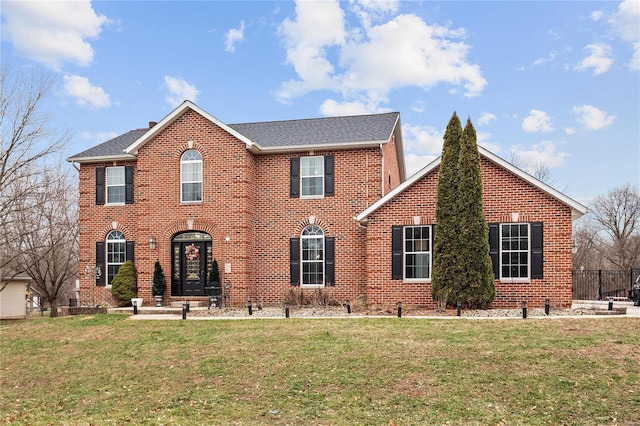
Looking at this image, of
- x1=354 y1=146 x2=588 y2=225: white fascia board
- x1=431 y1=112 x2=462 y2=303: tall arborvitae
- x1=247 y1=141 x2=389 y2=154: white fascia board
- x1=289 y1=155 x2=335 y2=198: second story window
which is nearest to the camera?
x1=431 y1=112 x2=462 y2=303: tall arborvitae

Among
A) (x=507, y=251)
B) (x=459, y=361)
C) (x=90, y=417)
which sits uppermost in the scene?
(x=507, y=251)

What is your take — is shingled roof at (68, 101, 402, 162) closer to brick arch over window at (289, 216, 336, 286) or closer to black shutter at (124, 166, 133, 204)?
black shutter at (124, 166, 133, 204)

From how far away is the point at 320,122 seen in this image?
76.5 ft

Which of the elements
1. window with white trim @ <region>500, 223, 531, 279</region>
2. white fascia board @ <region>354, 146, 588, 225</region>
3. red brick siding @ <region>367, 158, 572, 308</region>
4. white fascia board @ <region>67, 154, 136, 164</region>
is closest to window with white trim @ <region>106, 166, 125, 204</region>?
A: white fascia board @ <region>67, 154, 136, 164</region>

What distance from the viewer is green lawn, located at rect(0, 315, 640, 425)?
8609 millimetres

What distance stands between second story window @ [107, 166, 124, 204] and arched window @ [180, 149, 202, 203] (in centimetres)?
340

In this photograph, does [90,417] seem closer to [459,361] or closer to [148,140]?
[459,361]

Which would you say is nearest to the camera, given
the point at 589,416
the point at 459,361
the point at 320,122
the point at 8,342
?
the point at 589,416

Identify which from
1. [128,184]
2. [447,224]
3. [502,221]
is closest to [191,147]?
[128,184]

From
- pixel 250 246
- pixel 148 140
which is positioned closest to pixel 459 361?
pixel 250 246

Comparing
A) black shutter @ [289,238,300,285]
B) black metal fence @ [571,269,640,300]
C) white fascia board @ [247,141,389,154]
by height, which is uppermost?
white fascia board @ [247,141,389,154]

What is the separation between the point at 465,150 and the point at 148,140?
38.2 ft

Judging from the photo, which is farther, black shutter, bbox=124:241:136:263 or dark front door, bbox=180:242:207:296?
black shutter, bbox=124:241:136:263

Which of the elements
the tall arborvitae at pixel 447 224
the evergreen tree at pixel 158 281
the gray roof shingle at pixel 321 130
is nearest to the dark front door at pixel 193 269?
the evergreen tree at pixel 158 281
